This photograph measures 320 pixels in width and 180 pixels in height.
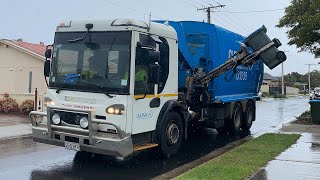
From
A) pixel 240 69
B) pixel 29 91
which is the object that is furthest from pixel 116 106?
pixel 29 91

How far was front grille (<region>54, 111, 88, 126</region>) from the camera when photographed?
26.1 feet

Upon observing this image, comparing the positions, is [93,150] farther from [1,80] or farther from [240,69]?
[1,80]

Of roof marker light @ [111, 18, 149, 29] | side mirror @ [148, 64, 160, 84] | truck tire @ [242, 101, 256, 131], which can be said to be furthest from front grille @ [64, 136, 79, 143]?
truck tire @ [242, 101, 256, 131]

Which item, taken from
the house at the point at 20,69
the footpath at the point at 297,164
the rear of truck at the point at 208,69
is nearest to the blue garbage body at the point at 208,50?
the rear of truck at the point at 208,69

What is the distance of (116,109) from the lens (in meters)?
7.78

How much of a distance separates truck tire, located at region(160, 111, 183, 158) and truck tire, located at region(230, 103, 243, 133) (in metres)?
4.63

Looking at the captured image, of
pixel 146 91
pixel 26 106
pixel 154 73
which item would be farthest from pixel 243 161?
pixel 26 106

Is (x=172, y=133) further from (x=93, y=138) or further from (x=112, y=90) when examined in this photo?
(x=93, y=138)

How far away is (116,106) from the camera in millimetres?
7785

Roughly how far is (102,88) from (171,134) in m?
2.31

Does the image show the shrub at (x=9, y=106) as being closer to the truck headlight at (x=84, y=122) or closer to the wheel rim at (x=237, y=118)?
the wheel rim at (x=237, y=118)

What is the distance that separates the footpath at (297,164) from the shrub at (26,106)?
1288 cm

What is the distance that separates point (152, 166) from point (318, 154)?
164 inches

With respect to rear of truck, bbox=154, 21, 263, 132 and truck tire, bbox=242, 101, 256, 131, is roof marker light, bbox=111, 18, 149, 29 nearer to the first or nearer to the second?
rear of truck, bbox=154, 21, 263, 132
